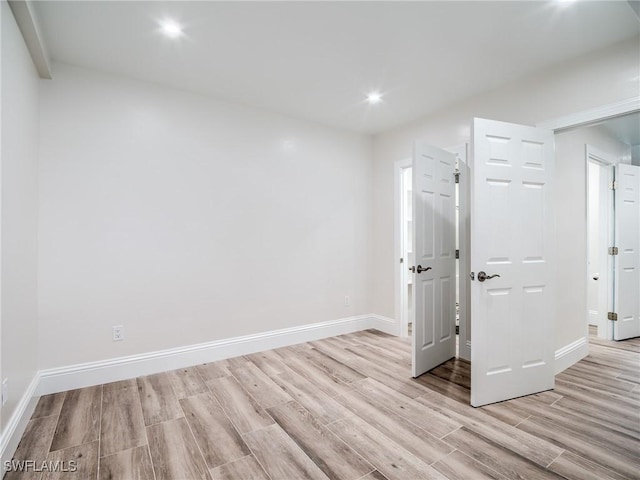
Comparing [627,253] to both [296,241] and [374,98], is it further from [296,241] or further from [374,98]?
[296,241]

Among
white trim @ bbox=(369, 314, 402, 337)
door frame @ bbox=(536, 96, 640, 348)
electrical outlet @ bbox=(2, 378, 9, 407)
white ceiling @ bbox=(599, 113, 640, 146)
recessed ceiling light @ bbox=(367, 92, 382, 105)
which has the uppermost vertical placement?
recessed ceiling light @ bbox=(367, 92, 382, 105)

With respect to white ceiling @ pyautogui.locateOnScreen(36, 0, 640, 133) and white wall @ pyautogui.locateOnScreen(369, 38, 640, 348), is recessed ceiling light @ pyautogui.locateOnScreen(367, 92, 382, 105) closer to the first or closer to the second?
white ceiling @ pyautogui.locateOnScreen(36, 0, 640, 133)

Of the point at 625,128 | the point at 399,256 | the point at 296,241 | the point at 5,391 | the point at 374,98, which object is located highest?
the point at 374,98

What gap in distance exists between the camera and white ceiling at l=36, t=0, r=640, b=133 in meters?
2.02

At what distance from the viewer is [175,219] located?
3039 mm

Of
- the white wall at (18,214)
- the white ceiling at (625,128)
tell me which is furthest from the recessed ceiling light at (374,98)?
the white wall at (18,214)

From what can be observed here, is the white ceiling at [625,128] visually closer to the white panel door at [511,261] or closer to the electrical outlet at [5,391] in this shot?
the white panel door at [511,261]

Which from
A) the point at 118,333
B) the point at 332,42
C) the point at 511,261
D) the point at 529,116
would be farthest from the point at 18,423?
the point at 529,116

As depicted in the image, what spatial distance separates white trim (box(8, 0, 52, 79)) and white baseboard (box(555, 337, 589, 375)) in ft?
15.3

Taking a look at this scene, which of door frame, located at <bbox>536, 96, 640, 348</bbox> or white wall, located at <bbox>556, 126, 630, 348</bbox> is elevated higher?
door frame, located at <bbox>536, 96, 640, 348</bbox>

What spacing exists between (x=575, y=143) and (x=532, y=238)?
1.37 m

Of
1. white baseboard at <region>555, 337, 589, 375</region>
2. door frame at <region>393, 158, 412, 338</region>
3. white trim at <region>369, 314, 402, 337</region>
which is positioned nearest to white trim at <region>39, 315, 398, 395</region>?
white trim at <region>369, 314, 402, 337</region>

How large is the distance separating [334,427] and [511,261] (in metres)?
1.76

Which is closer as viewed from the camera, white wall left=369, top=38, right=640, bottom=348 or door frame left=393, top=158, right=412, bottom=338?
white wall left=369, top=38, right=640, bottom=348
